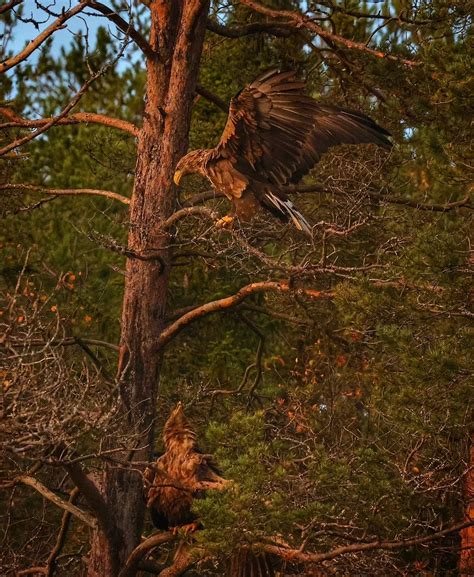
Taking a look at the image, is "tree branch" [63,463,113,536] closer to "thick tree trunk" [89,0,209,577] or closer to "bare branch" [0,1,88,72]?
"thick tree trunk" [89,0,209,577]

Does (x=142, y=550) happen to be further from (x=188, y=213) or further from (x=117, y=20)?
(x=117, y=20)

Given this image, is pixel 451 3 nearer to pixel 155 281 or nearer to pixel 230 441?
pixel 155 281

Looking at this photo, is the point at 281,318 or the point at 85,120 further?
the point at 281,318

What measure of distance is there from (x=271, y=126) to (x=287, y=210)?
2.24 feet

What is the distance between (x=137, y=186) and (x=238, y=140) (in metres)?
1.19

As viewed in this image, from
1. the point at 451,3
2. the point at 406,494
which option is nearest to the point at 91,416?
the point at 406,494

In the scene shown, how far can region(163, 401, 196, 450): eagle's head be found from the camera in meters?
8.88

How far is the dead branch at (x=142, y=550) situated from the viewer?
8.71 m

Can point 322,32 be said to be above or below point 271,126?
above

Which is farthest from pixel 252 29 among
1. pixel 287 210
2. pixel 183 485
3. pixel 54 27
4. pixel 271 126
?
pixel 183 485

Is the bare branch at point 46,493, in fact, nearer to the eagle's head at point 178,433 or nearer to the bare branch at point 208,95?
the eagle's head at point 178,433

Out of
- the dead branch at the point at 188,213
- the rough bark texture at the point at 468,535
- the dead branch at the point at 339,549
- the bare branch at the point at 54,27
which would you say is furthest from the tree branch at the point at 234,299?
the bare branch at the point at 54,27

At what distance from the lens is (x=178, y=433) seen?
902 cm

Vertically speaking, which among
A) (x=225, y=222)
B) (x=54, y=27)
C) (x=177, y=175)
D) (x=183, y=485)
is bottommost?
(x=183, y=485)
